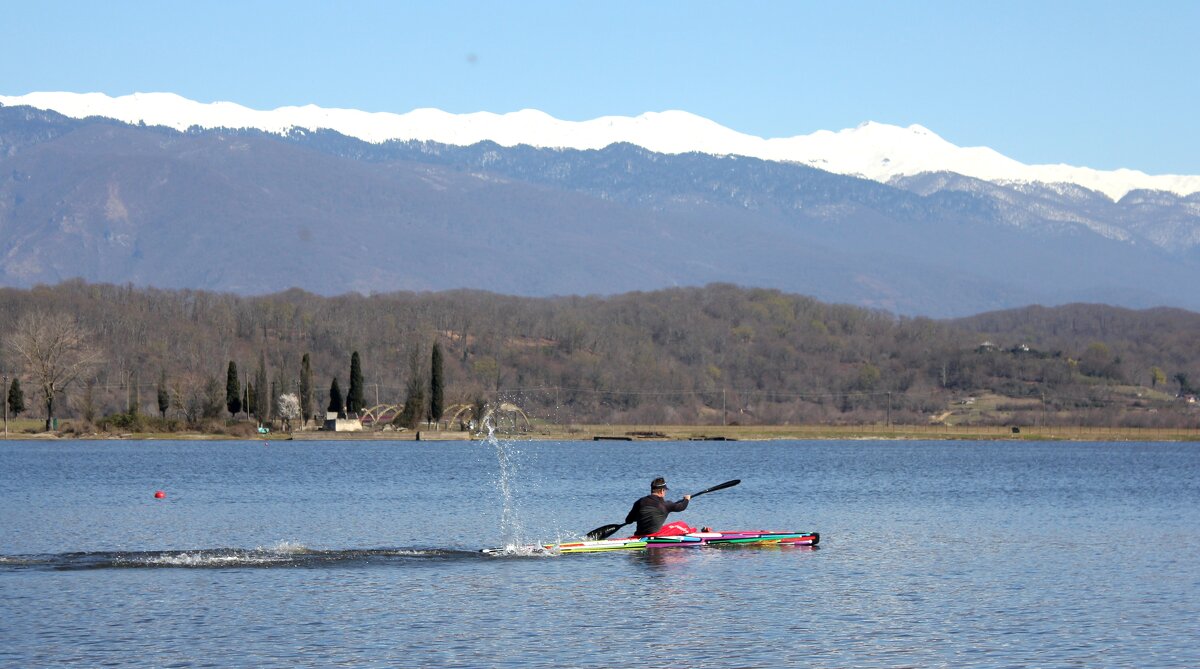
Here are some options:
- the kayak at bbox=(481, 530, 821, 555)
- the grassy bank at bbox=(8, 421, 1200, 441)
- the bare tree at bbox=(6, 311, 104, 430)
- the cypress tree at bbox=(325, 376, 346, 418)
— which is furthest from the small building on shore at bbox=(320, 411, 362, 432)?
the kayak at bbox=(481, 530, 821, 555)

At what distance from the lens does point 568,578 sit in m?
38.9

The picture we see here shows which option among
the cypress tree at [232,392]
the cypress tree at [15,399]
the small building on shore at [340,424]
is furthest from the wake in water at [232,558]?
the cypress tree at [232,392]

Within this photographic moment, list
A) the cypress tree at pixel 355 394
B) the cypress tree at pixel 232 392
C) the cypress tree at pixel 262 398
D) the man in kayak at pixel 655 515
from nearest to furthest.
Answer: the man in kayak at pixel 655 515 → the cypress tree at pixel 262 398 → the cypress tree at pixel 232 392 → the cypress tree at pixel 355 394

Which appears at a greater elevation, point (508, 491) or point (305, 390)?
point (305, 390)

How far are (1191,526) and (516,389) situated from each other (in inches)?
5691

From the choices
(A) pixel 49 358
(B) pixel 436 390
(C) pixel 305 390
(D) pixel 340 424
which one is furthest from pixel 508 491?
(A) pixel 49 358

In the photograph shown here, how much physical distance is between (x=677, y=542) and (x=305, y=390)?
100862 mm

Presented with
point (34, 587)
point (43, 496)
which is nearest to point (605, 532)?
point (34, 587)

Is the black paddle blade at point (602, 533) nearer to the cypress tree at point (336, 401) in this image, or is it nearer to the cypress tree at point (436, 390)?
the cypress tree at point (436, 390)

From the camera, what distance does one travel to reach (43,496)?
6238cm

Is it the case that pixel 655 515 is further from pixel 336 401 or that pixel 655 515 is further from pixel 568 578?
pixel 336 401

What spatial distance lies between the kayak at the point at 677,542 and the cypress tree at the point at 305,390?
9656 cm

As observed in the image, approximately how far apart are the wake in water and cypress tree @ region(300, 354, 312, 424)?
314ft

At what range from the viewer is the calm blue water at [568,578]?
97.7 feet
